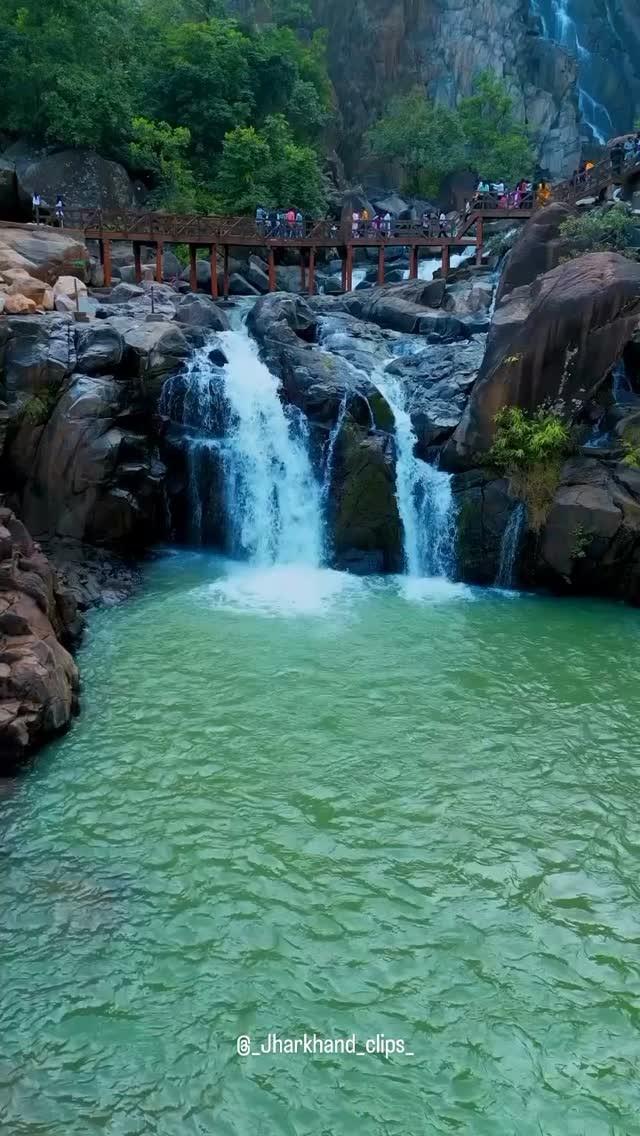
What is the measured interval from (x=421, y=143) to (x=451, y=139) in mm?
2005

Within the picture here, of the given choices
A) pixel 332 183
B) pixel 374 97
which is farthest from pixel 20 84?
pixel 374 97

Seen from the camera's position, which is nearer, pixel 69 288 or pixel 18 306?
pixel 18 306

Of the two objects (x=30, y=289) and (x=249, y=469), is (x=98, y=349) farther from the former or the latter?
(x=249, y=469)

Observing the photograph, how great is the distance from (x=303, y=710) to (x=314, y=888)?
3.94 meters

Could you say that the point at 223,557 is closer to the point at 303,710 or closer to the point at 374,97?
the point at 303,710

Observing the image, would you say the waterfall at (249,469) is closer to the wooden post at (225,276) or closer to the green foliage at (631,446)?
the green foliage at (631,446)

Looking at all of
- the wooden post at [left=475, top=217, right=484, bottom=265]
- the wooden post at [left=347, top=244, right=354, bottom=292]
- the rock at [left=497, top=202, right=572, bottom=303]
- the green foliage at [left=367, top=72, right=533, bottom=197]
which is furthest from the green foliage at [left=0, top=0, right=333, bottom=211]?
the rock at [left=497, top=202, right=572, bottom=303]

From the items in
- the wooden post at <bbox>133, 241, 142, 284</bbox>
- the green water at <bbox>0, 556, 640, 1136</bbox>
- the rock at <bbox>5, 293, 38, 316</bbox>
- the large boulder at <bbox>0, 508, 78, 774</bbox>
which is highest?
the wooden post at <bbox>133, 241, 142, 284</bbox>

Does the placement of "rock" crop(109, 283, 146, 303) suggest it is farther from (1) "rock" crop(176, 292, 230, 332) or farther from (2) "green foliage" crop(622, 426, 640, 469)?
(2) "green foliage" crop(622, 426, 640, 469)

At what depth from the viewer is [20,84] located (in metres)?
35.2

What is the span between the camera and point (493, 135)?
49.2 metres

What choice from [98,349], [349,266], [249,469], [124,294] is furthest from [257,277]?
[249,469]

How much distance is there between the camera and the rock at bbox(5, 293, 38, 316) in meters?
20.2

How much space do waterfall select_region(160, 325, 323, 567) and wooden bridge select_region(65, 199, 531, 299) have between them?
10735 millimetres
